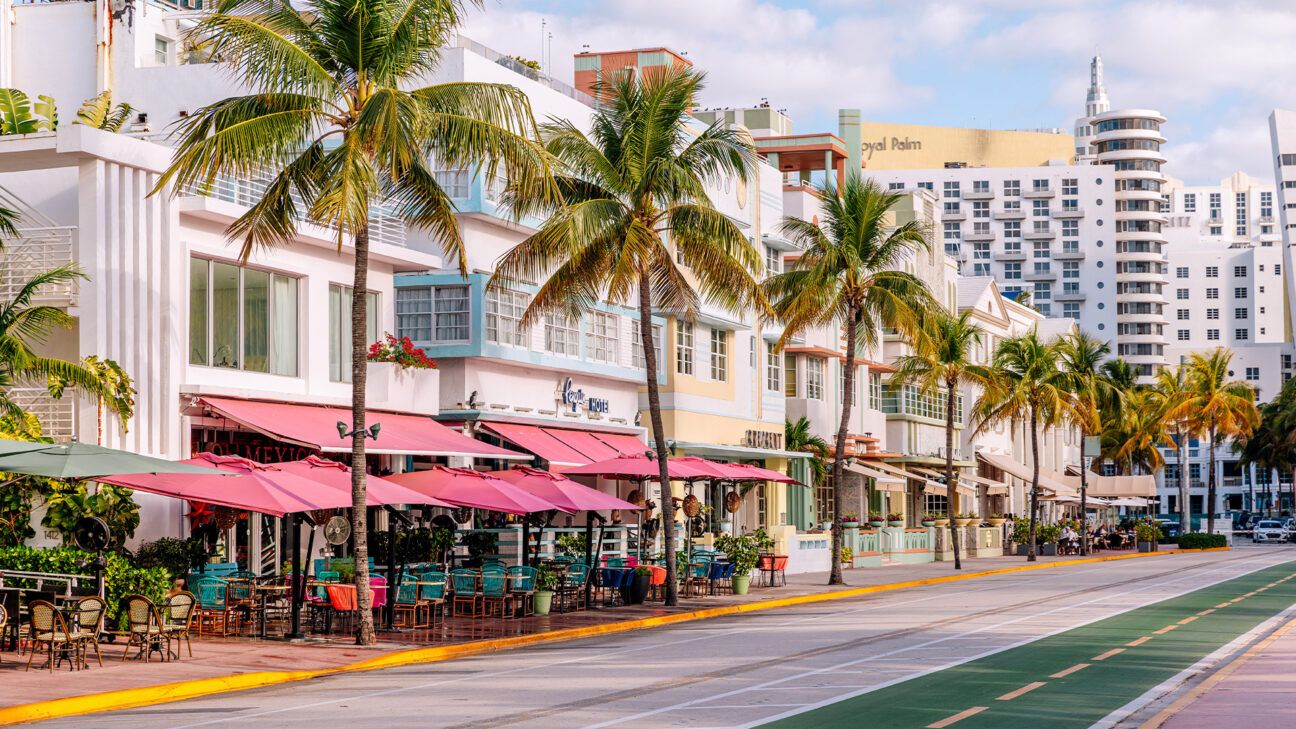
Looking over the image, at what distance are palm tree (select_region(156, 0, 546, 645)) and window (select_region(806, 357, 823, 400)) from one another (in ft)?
116

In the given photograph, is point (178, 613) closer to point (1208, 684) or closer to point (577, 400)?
point (1208, 684)

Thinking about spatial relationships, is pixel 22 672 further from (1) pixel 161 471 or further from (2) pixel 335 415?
(2) pixel 335 415

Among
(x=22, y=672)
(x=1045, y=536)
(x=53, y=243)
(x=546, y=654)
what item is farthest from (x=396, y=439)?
(x=1045, y=536)

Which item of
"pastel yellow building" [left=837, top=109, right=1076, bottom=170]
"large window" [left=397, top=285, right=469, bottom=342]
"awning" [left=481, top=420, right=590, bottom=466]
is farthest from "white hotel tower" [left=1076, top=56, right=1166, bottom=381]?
"large window" [left=397, top=285, right=469, bottom=342]

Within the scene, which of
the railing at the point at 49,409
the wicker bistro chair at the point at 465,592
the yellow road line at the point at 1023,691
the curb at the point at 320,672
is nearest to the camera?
the curb at the point at 320,672

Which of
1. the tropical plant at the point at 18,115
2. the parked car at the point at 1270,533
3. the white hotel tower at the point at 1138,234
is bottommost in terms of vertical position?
the parked car at the point at 1270,533

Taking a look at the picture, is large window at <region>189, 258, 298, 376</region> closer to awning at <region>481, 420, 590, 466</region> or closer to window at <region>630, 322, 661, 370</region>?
awning at <region>481, 420, 590, 466</region>

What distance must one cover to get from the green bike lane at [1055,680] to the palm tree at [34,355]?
47.1 ft

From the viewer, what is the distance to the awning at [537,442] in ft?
124

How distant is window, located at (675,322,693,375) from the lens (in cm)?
4691

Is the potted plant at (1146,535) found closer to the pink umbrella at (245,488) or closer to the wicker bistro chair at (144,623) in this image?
the pink umbrella at (245,488)

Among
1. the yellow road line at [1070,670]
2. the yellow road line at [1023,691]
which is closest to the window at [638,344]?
the yellow road line at [1070,670]

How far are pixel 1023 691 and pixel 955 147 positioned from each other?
156546 mm

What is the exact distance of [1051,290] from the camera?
166m
